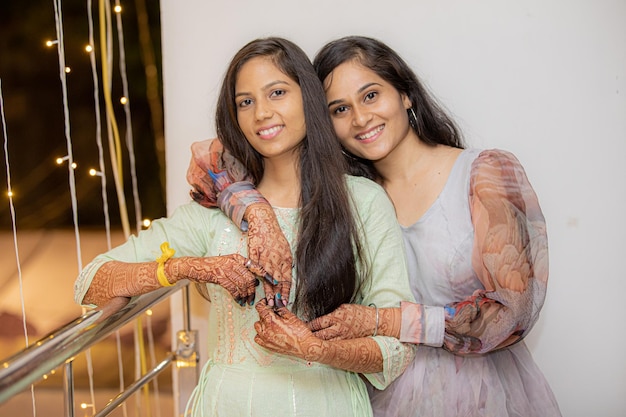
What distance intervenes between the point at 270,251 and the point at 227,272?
11cm

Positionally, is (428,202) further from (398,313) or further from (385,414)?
(385,414)

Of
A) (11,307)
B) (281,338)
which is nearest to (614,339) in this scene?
(281,338)

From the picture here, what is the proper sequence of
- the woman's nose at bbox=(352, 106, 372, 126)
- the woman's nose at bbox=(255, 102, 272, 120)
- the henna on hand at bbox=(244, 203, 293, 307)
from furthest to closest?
1. the woman's nose at bbox=(352, 106, 372, 126)
2. the woman's nose at bbox=(255, 102, 272, 120)
3. the henna on hand at bbox=(244, 203, 293, 307)

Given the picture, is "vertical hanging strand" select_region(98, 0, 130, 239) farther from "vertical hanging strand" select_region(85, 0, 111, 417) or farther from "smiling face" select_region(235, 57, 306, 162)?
"smiling face" select_region(235, 57, 306, 162)

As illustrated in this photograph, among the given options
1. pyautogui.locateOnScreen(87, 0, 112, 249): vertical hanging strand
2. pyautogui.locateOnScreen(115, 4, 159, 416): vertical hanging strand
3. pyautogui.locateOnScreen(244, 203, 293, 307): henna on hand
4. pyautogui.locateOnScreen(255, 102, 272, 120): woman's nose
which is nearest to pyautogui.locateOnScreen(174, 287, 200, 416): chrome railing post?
pyautogui.locateOnScreen(115, 4, 159, 416): vertical hanging strand

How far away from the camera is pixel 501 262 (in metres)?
1.62

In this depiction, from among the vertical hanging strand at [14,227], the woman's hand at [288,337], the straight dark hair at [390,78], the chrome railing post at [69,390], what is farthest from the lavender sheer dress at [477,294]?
the vertical hanging strand at [14,227]

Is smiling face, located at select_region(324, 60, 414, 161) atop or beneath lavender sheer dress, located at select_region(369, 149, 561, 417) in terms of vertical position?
atop

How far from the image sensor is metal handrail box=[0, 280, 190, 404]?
1.08 meters

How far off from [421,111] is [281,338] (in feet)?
2.79

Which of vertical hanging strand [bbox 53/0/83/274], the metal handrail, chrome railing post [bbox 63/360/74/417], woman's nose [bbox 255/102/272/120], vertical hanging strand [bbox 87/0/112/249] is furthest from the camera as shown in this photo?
vertical hanging strand [bbox 87/0/112/249]

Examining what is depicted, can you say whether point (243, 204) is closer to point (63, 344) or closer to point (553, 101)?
point (63, 344)

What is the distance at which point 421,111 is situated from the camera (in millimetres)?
1855

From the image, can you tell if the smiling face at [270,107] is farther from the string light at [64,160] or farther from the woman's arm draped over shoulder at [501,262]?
the string light at [64,160]
